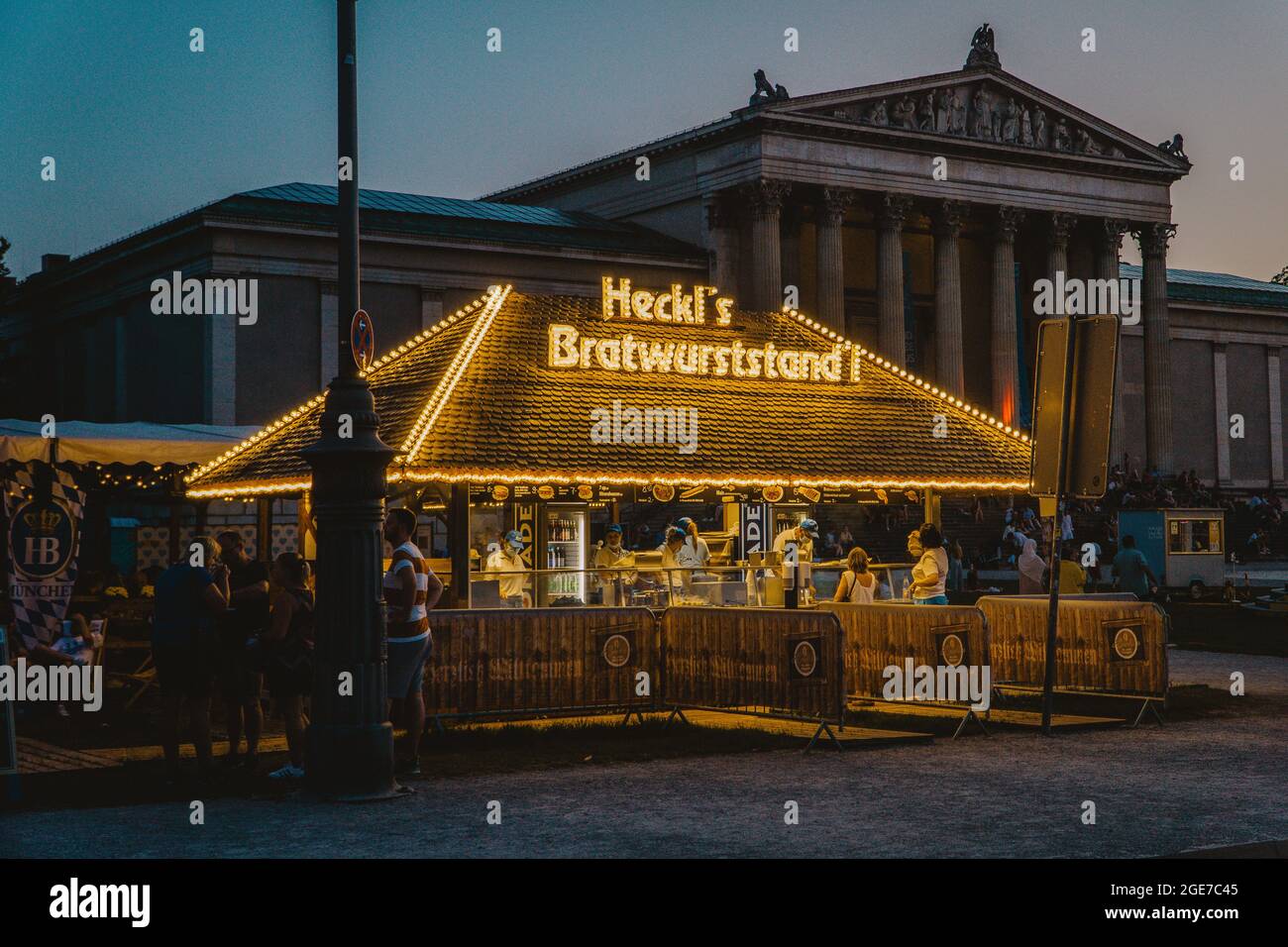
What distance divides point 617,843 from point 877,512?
162 ft

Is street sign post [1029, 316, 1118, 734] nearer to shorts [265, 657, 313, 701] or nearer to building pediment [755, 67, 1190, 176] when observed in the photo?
shorts [265, 657, 313, 701]

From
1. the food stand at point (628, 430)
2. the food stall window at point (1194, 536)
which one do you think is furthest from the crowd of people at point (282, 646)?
the food stall window at point (1194, 536)

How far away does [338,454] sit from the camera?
13188mm

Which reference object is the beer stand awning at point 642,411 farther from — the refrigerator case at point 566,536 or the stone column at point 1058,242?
the stone column at point 1058,242

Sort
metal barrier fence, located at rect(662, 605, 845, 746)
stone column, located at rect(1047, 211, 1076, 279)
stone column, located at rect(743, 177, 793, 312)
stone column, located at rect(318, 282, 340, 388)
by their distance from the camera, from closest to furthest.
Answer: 1. metal barrier fence, located at rect(662, 605, 845, 746)
2. stone column, located at rect(318, 282, 340, 388)
3. stone column, located at rect(743, 177, 793, 312)
4. stone column, located at rect(1047, 211, 1076, 279)

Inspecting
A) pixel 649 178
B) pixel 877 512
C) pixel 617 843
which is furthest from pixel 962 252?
pixel 617 843

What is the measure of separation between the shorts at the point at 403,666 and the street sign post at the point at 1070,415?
21.6ft

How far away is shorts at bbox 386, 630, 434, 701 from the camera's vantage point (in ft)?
48.2

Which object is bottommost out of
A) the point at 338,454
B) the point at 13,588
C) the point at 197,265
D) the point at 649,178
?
the point at 13,588

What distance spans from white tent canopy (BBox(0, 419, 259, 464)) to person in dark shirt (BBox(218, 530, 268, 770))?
22.3ft

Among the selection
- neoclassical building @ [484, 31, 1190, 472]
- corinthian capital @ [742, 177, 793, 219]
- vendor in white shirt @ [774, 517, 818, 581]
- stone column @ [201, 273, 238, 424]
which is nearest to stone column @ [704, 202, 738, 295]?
neoclassical building @ [484, 31, 1190, 472]

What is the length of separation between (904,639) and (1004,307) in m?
Result: 58.7

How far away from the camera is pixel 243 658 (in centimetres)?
1538

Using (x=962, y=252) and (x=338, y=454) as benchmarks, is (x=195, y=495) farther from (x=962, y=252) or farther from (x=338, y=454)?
(x=962, y=252)
